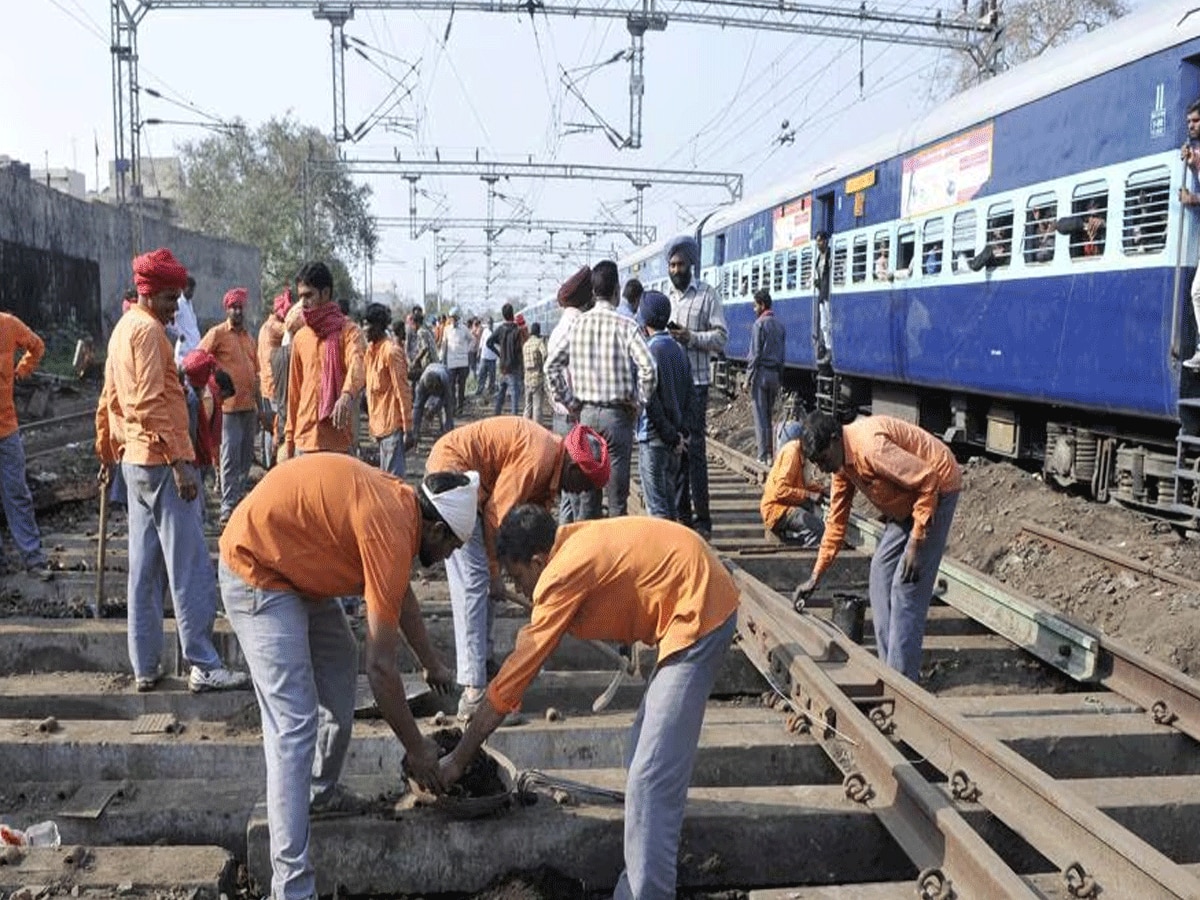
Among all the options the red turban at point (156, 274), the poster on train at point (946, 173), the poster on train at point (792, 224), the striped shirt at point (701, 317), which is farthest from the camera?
the poster on train at point (792, 224)

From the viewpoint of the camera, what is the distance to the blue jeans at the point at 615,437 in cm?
675

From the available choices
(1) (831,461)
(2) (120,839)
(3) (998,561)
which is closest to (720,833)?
(1) (831,461)

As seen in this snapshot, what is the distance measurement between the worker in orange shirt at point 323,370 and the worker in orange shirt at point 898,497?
3043mm

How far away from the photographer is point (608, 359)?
662 centimetres

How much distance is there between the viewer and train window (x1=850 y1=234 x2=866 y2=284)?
46.5ft

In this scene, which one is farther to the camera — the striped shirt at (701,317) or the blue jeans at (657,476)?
the striped shirt at (701,317)

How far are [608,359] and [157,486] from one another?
2613 mm

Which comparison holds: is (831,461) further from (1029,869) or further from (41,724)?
(41,724)

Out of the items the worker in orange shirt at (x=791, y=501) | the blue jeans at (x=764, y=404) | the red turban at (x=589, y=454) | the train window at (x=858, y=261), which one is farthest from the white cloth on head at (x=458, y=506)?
the train window at (x=858, y=261)

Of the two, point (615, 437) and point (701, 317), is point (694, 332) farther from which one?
point (615, 437)

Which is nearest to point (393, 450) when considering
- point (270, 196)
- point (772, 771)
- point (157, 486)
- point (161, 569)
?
point (161, 569)

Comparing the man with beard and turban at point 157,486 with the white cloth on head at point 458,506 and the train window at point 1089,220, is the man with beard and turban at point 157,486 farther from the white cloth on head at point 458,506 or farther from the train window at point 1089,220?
the train window at point 1089,220

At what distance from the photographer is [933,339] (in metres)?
11.9

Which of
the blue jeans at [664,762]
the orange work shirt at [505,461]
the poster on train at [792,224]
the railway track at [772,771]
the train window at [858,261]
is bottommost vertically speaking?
the railway track at [772,771]
